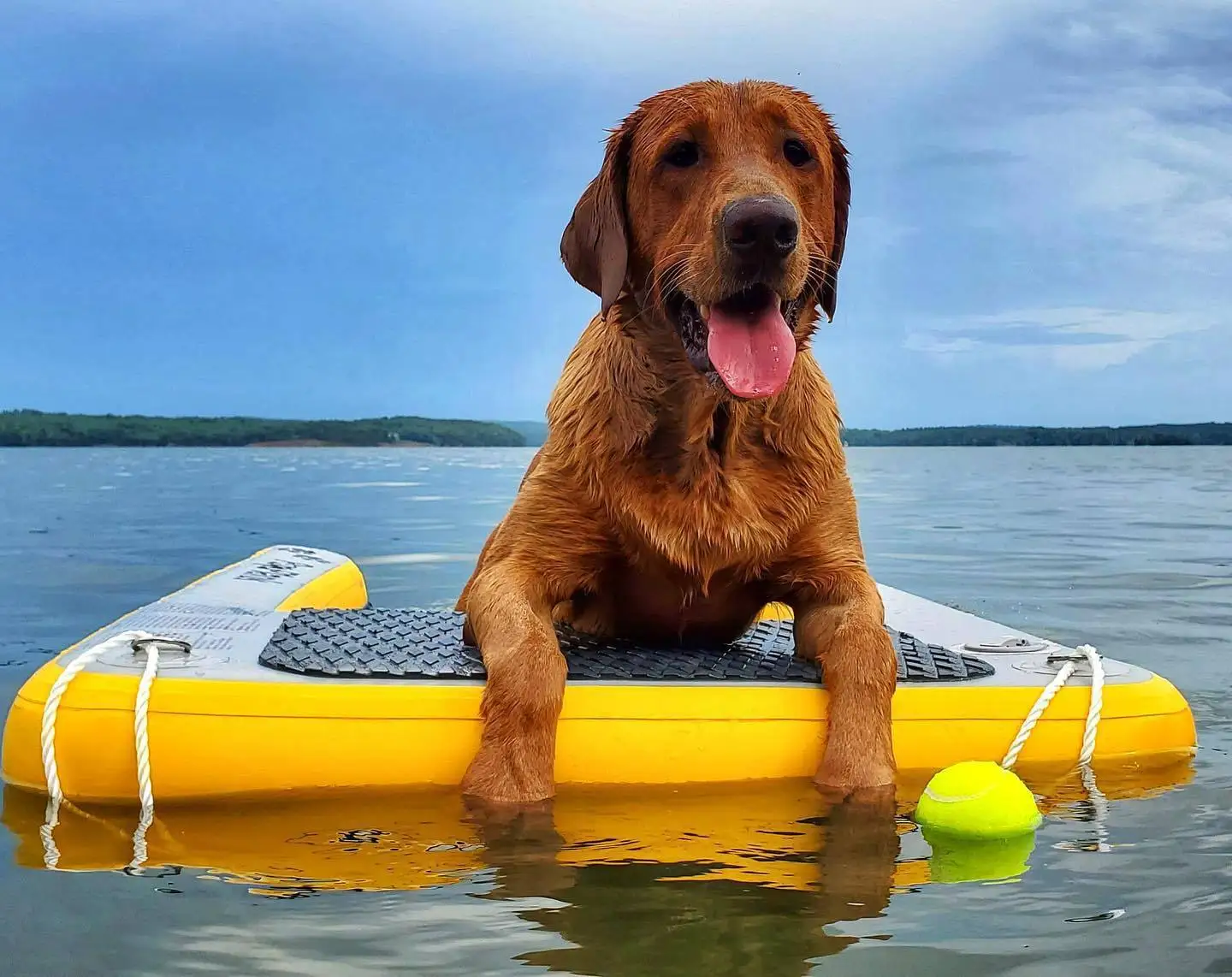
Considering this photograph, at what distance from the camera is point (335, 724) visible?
3.76 meters

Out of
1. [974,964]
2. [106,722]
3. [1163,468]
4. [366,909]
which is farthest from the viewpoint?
[1163,468]

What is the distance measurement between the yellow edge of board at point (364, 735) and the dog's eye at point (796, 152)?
1632 mm

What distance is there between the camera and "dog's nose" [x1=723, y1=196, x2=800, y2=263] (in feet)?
11.2

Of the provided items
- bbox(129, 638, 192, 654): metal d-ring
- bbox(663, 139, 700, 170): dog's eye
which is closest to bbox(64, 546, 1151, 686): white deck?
bbox(129, 638, 192, 654): metal d-ring

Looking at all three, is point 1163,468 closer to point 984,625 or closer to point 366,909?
point 984,625

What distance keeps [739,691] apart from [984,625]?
2.04 m

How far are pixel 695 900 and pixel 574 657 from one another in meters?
1.37

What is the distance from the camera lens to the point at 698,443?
156 inches

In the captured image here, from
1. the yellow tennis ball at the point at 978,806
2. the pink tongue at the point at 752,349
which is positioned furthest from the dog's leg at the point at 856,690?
the pink tongue at the point at 752,349

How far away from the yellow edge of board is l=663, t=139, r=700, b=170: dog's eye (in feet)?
5.27

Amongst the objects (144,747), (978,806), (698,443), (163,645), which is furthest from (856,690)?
(163,645)

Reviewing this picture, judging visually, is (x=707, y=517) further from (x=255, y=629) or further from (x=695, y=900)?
(x=255, y=629)

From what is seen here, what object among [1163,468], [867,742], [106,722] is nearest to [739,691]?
[867,742]

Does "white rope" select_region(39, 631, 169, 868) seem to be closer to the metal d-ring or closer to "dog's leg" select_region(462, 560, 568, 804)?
the metal d-ring
